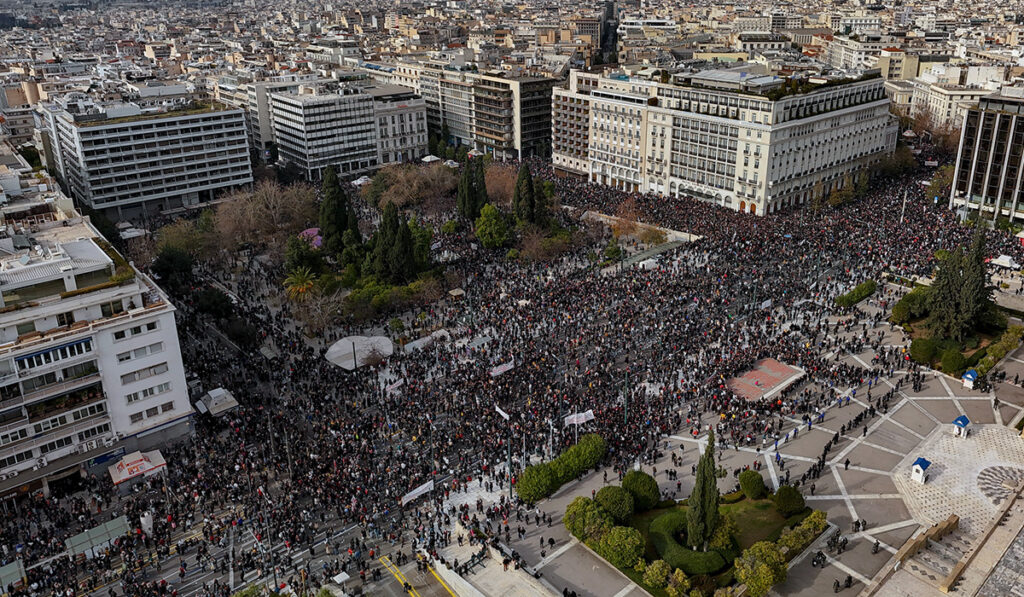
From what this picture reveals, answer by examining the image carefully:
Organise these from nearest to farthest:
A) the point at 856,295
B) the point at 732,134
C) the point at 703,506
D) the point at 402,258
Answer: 1. the point at 703,506
2. the point at 856,295
3. the point at 402,258
4. the point at 732,134

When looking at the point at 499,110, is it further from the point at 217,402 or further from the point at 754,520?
the point at 754,520

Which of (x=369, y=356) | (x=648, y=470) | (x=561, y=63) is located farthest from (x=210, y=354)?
(x=561, y=63)

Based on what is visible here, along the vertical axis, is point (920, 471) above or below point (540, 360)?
below

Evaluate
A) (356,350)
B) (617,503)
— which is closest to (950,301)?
(617,503)

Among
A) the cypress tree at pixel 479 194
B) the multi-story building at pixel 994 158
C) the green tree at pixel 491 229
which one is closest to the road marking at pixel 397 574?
the green tree at pixel 491 229

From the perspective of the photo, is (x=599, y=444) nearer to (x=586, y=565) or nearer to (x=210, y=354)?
(x=586, y=565)

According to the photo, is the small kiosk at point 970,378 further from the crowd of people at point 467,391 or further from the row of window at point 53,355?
the row of window at point 53,355

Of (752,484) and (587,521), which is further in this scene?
(752,484)
